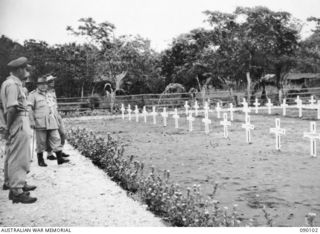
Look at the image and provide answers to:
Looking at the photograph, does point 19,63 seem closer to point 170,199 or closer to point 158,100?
point 170,199

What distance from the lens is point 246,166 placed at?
26.8 ft

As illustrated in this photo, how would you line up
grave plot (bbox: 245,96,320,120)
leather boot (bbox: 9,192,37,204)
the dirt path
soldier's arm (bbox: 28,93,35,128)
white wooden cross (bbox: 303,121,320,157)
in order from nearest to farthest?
the dirt path < leather boot (bbox: 9,192,37,204) < soldier's arm (bbox: 28,93,35,128) < white wooden cross (bbox: 303,121,320,157) < grave plot (bbox: 245,96,320,120)

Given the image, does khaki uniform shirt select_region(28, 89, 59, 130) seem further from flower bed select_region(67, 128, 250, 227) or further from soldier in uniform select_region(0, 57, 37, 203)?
soldier in uniform select_region(0, 57, 37, 203)

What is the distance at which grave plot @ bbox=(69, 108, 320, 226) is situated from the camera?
5.61 metres

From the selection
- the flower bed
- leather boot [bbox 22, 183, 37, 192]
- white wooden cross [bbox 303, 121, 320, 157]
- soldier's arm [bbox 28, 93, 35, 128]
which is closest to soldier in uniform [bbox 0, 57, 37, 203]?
leather boot [bbox 22, 183, 37, 192]

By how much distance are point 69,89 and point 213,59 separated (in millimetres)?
8514

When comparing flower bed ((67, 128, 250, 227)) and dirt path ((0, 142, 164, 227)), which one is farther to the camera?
dirt path ((0, 142, 164, 227))

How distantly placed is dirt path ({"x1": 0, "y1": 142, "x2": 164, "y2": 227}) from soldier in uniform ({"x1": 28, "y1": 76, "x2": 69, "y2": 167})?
96 cm

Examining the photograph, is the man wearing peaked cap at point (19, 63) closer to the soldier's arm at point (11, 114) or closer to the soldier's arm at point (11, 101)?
the soldier's arm at point (11, 101)

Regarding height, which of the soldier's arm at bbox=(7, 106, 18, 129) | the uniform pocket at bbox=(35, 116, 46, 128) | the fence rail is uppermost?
the fence rail

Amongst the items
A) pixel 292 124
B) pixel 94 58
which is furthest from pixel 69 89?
pixel 292 124

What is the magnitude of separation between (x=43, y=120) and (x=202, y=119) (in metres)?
7.67

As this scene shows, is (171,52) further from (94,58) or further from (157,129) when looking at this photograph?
(157,129)

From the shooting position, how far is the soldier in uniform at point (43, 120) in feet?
27.4
